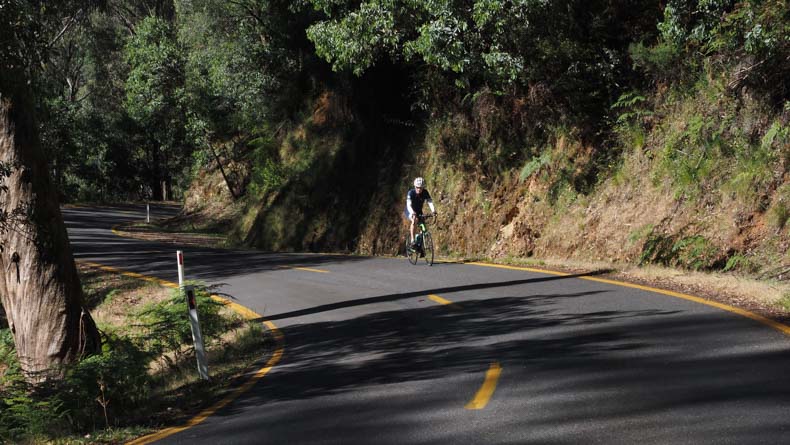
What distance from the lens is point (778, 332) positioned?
29.1 ft

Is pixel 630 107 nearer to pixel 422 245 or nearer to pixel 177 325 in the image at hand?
pixel 422 245

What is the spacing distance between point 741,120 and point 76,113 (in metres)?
57.2

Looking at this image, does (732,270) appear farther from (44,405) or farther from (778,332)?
(44,405)

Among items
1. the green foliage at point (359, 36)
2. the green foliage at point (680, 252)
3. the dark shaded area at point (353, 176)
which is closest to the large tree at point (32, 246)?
the green foliage at point (680, 252)

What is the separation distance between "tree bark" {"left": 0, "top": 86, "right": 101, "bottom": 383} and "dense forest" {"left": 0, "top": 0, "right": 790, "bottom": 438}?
0.10ft

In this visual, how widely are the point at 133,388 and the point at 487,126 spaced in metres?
16.0

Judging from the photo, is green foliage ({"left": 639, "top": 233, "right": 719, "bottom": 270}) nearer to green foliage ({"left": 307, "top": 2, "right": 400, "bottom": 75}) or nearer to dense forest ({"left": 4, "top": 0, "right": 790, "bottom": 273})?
dense forest ({"left": 4, "top": 0, "right": 790, "bottom": 273})

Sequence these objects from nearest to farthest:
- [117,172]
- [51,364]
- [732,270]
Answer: [51,364] < [732,270] < [117,172]

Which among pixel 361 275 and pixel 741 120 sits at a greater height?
pixel 741 120

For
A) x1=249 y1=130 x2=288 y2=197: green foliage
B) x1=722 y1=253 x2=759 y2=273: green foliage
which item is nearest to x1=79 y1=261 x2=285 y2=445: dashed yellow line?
x1=722 y1=253 x2=759 y2=273: green foliage

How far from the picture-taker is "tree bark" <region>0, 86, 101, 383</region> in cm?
1107

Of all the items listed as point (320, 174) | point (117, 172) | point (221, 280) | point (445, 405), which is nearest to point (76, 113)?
point (117, 172)

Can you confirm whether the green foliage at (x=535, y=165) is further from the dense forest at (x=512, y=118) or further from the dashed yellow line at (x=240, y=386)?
the dashed yellow line at (x=240, y=386)

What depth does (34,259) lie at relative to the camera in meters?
11.2
